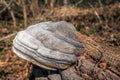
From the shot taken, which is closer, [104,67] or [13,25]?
[104,67]

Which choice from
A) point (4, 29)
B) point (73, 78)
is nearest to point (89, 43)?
point (73, 78)

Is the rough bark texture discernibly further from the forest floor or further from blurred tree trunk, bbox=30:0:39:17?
blurred tree trunk, bbox=30:0:39:17

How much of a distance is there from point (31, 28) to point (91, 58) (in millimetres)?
588

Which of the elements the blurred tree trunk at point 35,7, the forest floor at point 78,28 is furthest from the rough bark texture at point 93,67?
the blurred tree trunk at point 35,7

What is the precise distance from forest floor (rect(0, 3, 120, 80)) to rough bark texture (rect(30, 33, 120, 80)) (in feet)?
0.65

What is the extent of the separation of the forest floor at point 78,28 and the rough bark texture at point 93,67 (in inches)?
7.9

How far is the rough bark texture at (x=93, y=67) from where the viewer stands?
9.55 feet

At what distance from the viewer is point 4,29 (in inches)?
248

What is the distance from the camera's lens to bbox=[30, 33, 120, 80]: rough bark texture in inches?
115

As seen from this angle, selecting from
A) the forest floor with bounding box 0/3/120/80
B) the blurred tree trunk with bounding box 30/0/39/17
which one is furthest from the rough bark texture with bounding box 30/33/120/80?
the blurred tree trunk with bounding box 30/0/39/17

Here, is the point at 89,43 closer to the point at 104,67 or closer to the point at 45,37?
the point at 104,67

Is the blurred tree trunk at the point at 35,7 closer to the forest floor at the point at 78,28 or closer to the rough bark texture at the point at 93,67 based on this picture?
the forest floor at the point at 78,28

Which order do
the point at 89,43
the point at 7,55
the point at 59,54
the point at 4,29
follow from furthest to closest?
the point at 4,29, the point at 7,55, the point at 89,43, the point at 59,54

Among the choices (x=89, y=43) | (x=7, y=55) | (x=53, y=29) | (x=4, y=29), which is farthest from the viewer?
(x=4, y=29)
